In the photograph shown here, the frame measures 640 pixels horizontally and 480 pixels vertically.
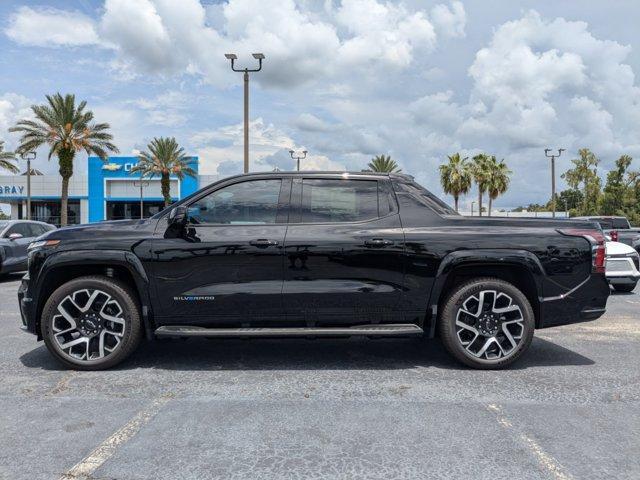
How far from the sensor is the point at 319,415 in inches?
145

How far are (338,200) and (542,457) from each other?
2.72 m

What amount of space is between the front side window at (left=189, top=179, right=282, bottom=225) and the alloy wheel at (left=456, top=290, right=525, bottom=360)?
1.97 metres

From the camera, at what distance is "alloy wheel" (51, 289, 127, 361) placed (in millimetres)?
4707

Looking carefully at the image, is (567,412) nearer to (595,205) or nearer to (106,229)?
(106,229)

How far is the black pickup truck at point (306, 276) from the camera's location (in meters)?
4.63

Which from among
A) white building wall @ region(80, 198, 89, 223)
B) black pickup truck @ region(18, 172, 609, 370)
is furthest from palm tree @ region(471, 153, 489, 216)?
black pickup truck @ region(18, 172, 609, 370)

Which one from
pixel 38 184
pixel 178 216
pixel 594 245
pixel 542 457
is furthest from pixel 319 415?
pixel 38 184

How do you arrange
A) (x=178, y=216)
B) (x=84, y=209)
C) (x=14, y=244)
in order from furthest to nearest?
1. (x=84, y=209)
2. (x=14, y=244)
3. (x=178, y=216)

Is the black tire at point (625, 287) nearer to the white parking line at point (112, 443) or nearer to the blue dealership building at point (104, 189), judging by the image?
the white parking line at point (112, 443)

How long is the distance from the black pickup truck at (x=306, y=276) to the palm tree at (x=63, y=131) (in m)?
32.6

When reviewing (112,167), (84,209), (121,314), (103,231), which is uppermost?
(112,167)

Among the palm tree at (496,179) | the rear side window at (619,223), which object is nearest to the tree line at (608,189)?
the palm tree at (496,179)

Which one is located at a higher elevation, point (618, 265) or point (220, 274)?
point (220, 274)

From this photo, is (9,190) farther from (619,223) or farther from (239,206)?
(239,206)
